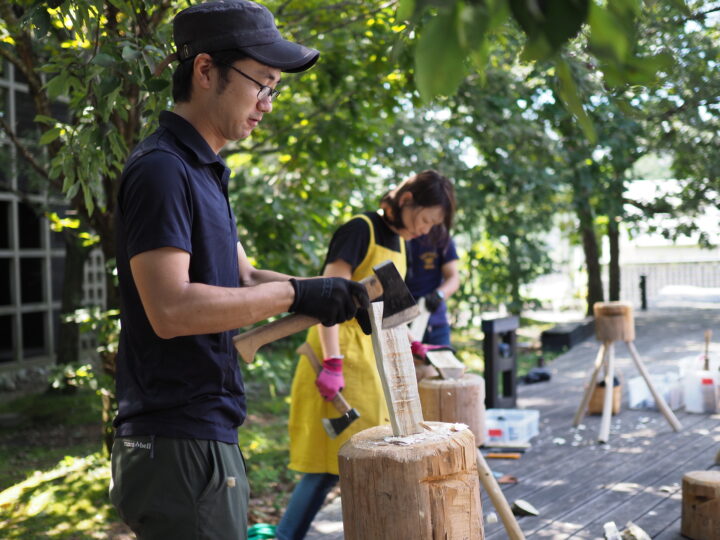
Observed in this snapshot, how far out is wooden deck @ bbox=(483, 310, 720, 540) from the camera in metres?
3.74

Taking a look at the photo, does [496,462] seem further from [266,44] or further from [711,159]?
[711,159]

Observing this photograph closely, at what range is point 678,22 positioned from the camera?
488 cm

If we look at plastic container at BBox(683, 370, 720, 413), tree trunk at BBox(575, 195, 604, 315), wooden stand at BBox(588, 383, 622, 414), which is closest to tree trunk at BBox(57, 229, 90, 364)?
wooden stand at BBox(588, 383, 622, 414)

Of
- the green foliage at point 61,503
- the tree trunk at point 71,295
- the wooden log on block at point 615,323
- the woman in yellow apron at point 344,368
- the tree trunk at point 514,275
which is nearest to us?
the woman in yellow apron at point 344,368

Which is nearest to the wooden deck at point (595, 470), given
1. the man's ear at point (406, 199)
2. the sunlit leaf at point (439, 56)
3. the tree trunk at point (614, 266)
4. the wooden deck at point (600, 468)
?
the wooden deck at point (600, 468)

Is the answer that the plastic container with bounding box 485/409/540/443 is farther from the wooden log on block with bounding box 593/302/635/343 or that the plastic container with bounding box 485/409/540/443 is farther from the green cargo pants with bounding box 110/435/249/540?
the green cargo pants with bounding box 110/435/249/540

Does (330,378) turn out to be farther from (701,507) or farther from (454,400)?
(701,507)

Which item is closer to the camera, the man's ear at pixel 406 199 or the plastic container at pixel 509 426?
the man's ear at pixel 406 199

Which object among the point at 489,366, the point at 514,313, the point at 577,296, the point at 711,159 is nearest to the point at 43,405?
the point at 489,366

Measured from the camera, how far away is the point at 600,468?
467 cm

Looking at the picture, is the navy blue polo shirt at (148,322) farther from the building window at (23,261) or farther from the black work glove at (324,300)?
the building window at (23,261)

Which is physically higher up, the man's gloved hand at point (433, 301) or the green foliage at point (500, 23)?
the green foliage at point (500, 23)

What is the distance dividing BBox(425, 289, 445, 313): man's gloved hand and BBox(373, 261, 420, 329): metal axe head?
8.11 ft

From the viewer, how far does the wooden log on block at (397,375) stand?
1.98 meters
